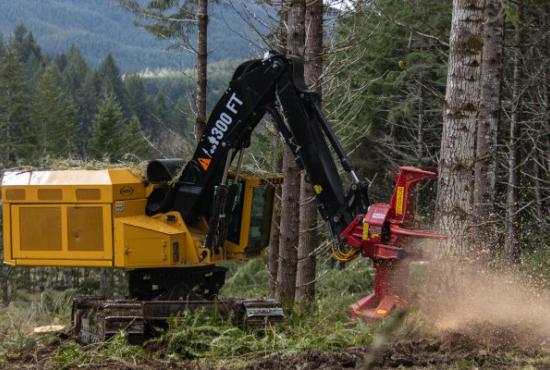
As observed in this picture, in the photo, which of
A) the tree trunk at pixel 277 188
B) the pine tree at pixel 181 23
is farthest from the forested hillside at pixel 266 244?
the pine tree at pixel 181 23

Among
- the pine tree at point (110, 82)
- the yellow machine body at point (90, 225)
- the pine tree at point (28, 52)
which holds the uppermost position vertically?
the pine tree at point (28, 52)

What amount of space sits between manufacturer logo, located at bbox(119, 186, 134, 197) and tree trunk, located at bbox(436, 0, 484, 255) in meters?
3.76

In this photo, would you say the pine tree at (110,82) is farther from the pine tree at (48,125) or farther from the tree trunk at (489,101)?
the tree trunk at (489,101)

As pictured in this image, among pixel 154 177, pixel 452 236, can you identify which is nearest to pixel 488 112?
pixel 452 236

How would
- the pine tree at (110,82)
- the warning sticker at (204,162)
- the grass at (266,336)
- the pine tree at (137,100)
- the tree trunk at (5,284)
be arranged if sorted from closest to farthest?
the grass at (266,336) < the warning sticker at (204,162) < the tree trunk at (5,284) < the pine tree at (110,82) < the pine tree at (137,100)

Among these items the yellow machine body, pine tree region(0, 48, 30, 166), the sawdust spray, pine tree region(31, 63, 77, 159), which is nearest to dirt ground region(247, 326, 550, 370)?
the sawdust spray

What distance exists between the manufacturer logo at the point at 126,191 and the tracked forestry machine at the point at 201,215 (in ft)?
0.06

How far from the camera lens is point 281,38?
14.8m

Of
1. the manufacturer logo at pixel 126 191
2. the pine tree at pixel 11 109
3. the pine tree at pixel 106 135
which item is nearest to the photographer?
the manufacturer logo at pixel 126 191

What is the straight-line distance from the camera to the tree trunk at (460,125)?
8883 millimetres

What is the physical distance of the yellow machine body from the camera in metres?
9.99

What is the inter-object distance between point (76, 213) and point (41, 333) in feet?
5.03

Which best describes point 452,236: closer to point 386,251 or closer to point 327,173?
point 386,251

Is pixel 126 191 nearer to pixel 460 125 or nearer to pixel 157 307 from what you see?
pixel 157 307
